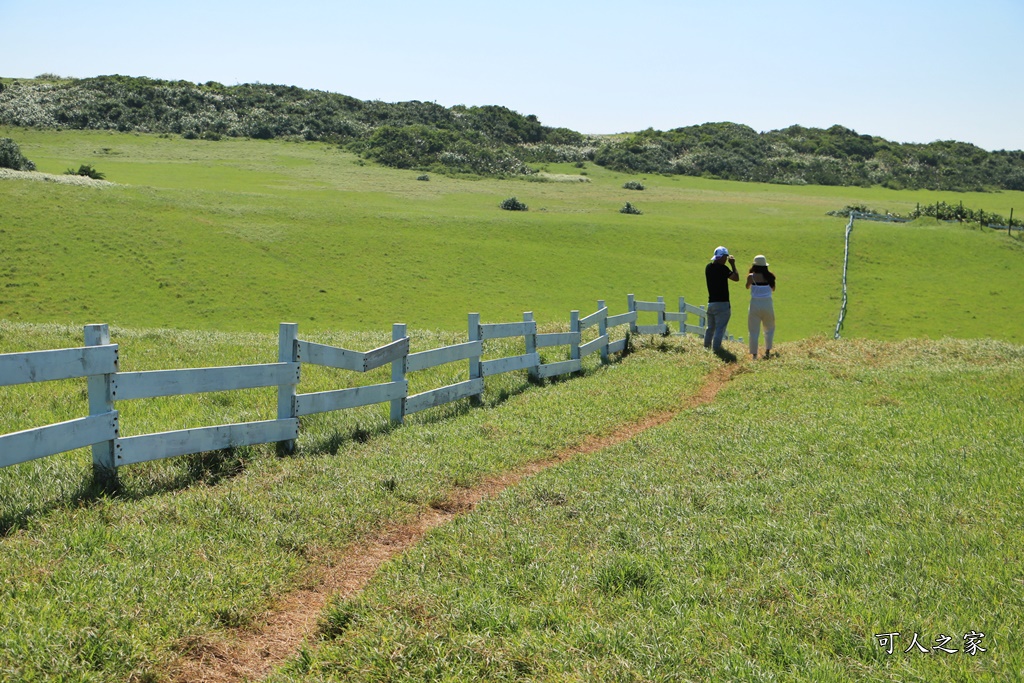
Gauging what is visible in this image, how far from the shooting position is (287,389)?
9.52 metres

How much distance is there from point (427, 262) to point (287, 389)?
1315 inches

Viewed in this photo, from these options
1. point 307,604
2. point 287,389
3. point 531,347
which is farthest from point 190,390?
point 531,347

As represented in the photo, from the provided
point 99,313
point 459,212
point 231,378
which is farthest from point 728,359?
point 459,212

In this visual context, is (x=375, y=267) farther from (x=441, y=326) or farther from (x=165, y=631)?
(x=165, y=631)

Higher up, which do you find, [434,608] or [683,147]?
[683,147]

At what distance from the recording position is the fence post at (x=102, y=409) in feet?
24.5

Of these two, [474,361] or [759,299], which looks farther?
[759,299]

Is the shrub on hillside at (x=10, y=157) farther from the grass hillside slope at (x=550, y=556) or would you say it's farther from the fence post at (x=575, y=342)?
the grass hillside slope at (x=550, y=556)

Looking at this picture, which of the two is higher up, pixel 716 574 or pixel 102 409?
pixel 102 409

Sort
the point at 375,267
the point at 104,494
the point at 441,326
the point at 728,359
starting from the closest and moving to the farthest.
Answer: the point at 104,494 < the point at 728,359 < the point at 441,326 < the point at 375,267

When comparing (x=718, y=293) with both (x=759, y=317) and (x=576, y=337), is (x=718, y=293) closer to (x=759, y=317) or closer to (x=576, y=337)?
(x=759, y=317)

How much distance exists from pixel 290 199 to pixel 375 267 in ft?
55.3

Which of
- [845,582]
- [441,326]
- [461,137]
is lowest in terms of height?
[441,326]

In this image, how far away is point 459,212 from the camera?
2242 inches
